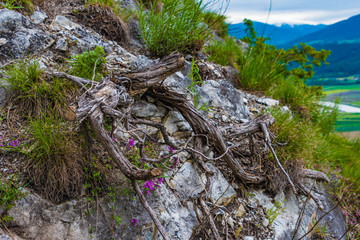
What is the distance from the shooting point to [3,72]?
2.48m

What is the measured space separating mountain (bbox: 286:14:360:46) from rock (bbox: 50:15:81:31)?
Result: 20983 millimetres

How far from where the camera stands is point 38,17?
130 inches

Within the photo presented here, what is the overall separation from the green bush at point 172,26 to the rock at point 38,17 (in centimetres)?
141

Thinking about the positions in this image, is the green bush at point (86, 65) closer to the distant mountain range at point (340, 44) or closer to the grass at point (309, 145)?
the grass at point (309, 145)

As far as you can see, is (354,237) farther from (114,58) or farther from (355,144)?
(114,58)

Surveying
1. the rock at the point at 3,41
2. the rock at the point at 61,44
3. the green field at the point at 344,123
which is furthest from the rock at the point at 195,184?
the green field at the point at 344,123

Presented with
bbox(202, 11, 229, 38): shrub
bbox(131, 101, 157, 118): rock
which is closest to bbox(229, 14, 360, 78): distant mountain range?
bbox(202, 11, 229, 38): shrub

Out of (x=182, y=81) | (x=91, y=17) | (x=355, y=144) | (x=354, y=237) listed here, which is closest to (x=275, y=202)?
(x=354, y=237)

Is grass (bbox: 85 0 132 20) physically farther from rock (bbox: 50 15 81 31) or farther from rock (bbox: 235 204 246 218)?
rock (bbox: 235 204 246 218)

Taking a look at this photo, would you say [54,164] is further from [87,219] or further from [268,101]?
[268,101]

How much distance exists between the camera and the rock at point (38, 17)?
3.24 meters

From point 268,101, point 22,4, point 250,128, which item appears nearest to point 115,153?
point 250,128

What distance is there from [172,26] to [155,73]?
3.99ft

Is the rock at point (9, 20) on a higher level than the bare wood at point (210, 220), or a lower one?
higher
